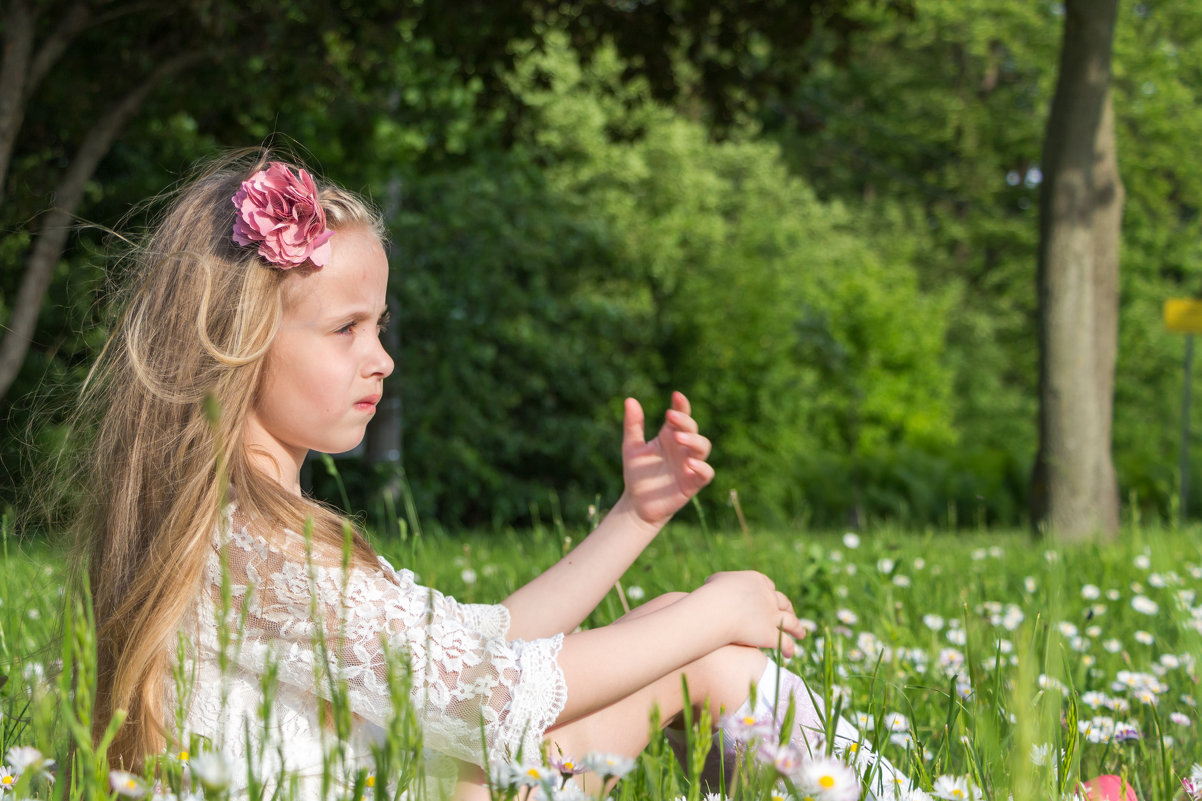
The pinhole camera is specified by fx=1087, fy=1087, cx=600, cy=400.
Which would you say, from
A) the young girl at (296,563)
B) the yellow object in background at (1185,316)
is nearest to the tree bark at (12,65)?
the young girl at (296,563)

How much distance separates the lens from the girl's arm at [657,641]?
162 cm

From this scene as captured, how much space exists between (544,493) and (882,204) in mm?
17078

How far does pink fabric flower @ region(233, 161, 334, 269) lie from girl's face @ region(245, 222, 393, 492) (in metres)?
0.05

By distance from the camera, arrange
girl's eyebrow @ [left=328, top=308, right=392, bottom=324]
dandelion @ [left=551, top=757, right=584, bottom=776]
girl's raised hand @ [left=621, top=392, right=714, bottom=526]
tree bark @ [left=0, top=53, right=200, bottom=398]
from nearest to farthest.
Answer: dandelion @ [left=551, top=757, right=584, bottom=776] < girl's eyebrow @ [left=328, top=308, right=392, bottom=324] < girl's raised hand @ [left=621, top=392, right=714, bottom=526] < tree bark @ [left=0, top=53, right=200, bottom=398]

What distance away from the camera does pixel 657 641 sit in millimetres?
1663

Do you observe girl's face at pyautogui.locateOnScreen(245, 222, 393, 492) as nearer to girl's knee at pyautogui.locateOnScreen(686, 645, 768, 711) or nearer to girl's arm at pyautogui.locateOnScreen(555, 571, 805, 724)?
girl's arm at pyautogui.locateOnScreen(555, 571, 805, 724)

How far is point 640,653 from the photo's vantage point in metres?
1.65

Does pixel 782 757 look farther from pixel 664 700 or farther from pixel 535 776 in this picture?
pixel 664 700

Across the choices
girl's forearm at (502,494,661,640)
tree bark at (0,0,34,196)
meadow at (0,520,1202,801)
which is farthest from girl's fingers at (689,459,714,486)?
tree bark at (0,0,34,196)

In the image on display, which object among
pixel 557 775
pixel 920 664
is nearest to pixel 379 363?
pixel 557 775

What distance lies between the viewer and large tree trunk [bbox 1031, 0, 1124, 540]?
6078mm

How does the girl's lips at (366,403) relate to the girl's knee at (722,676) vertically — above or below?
above

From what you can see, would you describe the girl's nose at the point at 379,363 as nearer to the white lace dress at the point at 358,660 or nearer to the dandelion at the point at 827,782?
the white lace dress at the point at 358,660

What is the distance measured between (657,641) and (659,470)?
1.60ft
